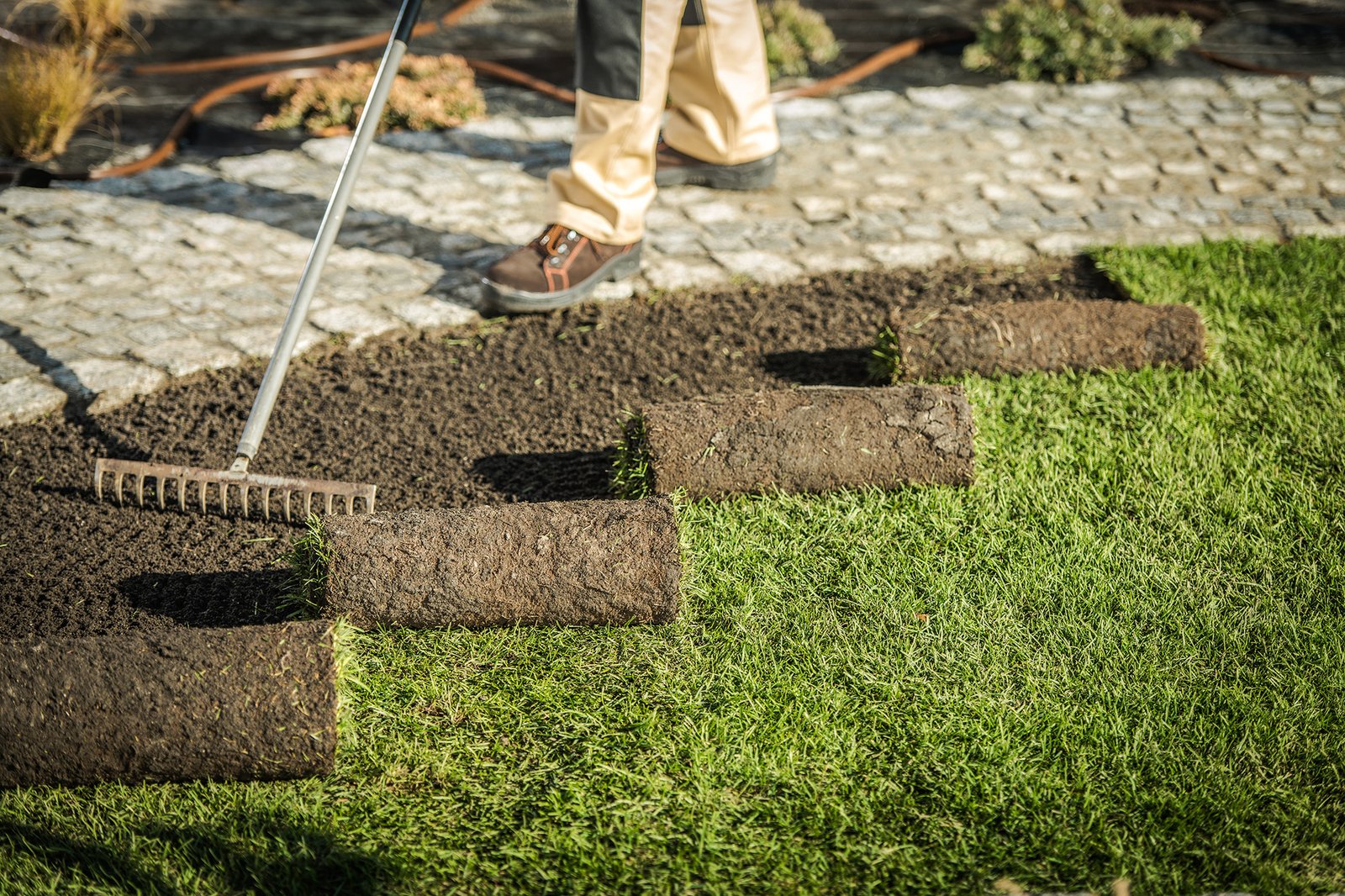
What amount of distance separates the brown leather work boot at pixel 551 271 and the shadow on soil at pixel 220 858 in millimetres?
2564

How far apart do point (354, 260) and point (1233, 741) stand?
396 centimetres

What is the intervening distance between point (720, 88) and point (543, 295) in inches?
60.2

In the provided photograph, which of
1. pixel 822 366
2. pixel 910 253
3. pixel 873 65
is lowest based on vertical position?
pixel 822 366

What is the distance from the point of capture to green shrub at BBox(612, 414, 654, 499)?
11.3 ft

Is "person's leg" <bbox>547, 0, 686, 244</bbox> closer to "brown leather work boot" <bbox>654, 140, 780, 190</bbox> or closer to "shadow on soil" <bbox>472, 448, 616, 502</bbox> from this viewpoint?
"brown leather work boot" <bbox>654, 140, 780, 190</bbox>

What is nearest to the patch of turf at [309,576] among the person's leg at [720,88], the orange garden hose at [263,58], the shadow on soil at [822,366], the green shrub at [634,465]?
the green shrub at [634,465]

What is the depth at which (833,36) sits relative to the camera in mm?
8062

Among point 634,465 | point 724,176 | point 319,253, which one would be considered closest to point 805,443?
point 634,465

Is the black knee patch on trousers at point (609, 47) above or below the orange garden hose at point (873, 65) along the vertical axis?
above

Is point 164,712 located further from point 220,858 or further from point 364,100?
point 364,100

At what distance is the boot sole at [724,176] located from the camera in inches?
225

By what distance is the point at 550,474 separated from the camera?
3.71 meters

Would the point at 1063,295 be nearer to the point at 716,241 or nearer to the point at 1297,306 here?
the point at 1297,306

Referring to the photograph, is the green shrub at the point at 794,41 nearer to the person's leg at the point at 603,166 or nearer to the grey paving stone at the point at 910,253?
the grey paving stone at the point at 910,253
